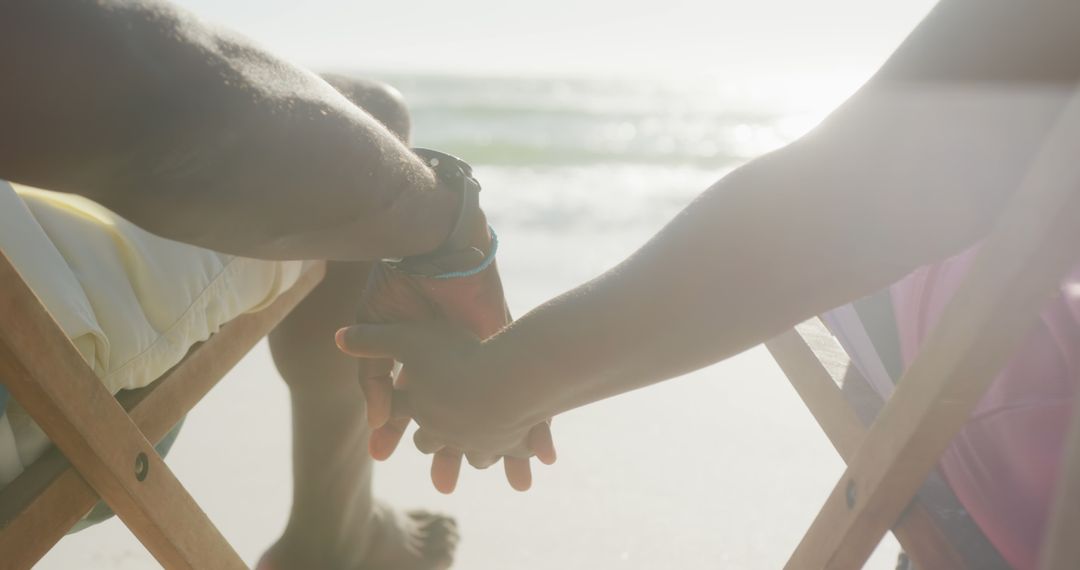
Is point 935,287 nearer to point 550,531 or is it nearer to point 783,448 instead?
point 550,531

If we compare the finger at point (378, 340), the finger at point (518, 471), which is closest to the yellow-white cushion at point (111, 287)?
the finger at point (378, 340)

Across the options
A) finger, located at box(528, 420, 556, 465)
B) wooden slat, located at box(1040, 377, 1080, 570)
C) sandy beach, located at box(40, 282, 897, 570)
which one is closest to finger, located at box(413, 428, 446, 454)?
finger, located at box(528, 420, 556, 465)

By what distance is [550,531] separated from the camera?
67.1 inches

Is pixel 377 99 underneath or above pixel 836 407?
underneath

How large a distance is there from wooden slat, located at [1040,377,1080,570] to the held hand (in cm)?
52

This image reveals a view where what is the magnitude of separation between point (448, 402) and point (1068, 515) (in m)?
0.64

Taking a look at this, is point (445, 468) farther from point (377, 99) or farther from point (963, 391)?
point (963, 391)

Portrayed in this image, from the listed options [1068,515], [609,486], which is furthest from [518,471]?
[1068,515]

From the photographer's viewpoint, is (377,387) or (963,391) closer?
(963,391)

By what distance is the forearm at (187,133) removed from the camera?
766 millimetres

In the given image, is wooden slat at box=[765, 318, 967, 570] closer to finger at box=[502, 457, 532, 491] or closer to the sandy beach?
finger at box=[502, 457, 532, 491]

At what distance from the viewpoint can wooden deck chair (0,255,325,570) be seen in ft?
2.65

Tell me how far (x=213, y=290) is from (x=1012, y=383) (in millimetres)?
795

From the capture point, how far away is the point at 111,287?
99 cm
